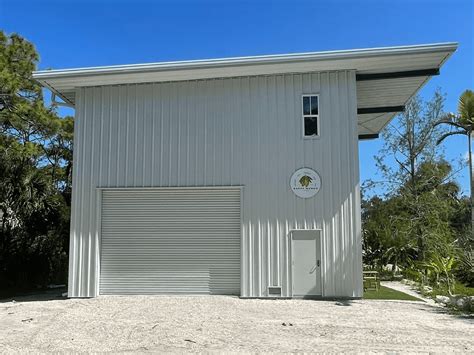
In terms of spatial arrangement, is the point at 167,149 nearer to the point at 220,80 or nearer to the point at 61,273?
the point at 220,80

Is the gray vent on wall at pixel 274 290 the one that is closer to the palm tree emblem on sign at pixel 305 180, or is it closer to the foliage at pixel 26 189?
the palm tree emblem on sign at pixel 305 180

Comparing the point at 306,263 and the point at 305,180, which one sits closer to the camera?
the point at 306,263

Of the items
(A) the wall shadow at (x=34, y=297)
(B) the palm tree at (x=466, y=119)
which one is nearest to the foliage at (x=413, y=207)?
(B) the palm tree at (x=466, y=119)

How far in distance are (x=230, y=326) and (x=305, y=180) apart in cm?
581

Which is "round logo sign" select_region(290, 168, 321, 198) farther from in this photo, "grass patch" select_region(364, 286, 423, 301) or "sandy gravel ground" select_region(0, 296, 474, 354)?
"grass patch" select_region(364, 286, 423, 301)

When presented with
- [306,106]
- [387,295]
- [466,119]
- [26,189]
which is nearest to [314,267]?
[387,295]

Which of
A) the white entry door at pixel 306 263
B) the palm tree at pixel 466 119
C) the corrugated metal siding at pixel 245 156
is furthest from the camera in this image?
the palm tree at pixel 466 119

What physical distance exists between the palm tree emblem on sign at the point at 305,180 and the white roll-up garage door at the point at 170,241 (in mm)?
2007

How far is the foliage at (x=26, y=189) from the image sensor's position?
17328 mm

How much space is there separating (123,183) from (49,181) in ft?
15.9

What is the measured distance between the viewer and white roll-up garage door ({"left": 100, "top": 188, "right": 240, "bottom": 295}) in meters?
15.5

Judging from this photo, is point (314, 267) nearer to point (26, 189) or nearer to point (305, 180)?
point (305, 180)

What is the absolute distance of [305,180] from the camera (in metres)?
15.0

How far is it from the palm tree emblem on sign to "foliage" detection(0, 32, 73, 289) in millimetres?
8911
